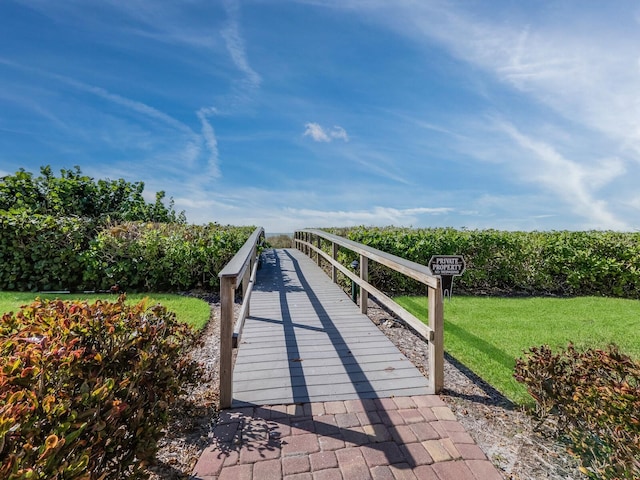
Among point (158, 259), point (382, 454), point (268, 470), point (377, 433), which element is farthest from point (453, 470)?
point (158, 259)

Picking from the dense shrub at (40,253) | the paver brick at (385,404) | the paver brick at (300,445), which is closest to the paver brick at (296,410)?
the paver brick at (300,445)

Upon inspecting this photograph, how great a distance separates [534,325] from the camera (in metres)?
5.68

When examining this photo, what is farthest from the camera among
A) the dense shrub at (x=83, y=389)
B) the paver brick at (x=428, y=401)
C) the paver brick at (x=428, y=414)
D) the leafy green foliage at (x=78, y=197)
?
the leafy green foliage at (x=78, y=197)

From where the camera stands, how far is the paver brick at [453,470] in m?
2.06

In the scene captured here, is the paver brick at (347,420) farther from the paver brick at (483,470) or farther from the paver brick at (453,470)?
the paver brick at (483,470)

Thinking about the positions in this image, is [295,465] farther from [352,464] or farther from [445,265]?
[445,265]

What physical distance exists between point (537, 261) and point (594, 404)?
7.28m

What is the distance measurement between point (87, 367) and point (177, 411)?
111 cm

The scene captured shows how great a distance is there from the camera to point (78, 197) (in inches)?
546

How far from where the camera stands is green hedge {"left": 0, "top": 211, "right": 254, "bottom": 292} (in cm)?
727

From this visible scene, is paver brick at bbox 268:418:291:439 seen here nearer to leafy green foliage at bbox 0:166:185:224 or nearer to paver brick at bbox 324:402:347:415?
paver brick at bbox 324:402:347:415

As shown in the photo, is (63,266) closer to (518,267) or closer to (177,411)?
(177,411)

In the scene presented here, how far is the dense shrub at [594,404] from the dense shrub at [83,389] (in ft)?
8.53

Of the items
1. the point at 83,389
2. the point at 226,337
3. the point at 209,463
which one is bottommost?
the point at 209,463
